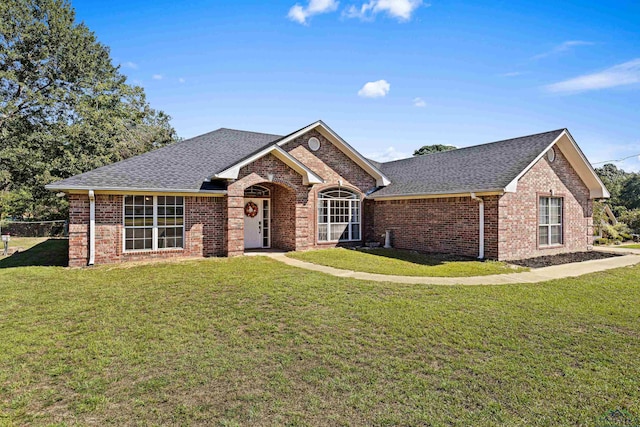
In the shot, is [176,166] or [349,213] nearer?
[176,166]

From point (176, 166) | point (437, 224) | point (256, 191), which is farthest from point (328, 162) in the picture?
point (176, 166)

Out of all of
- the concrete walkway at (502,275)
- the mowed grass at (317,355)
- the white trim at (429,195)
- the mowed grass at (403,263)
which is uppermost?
the white trim at (429,195)

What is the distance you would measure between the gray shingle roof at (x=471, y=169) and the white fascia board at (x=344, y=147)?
2.01ft

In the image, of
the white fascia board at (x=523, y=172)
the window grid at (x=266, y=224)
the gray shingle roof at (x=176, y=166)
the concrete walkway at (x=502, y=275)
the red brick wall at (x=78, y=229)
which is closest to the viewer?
the concrete walkway at (x=502, y=275)

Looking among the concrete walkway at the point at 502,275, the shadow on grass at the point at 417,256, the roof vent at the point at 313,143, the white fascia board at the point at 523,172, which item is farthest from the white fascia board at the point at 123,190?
the white fascia board at the point at 523,172

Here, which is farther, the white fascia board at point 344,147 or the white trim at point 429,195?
the white fascia board at point 344,147

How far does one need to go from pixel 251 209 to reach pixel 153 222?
4425mm

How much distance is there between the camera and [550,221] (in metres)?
14.5

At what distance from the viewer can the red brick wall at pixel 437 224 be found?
1241 centimetres

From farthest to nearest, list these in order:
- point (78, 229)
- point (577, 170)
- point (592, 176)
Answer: point (577, 170) < point (592, 176) < point (78, 229)

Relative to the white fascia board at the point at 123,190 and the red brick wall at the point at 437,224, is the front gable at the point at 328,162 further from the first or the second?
the white fascia board at the point at 123,190

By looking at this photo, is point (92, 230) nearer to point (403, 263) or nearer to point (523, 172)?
point (403, 263)

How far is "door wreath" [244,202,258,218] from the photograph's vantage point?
15.6m

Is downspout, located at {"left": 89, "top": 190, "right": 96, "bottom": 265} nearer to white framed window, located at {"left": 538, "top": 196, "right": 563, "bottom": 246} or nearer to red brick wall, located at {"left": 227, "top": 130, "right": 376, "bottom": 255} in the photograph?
red brick wall, located at {"left": 227, "top": 130, "right": 376, "bottom": 255}
